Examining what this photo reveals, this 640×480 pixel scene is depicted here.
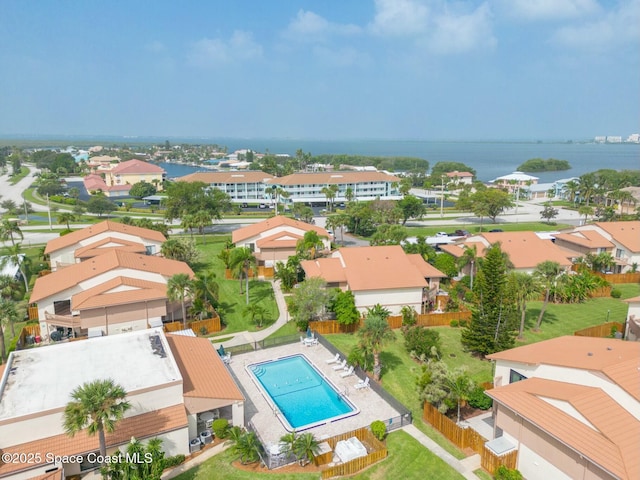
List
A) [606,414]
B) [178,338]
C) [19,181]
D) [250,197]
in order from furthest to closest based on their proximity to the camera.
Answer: [19,181], [250,197], [178,338], [606,414]

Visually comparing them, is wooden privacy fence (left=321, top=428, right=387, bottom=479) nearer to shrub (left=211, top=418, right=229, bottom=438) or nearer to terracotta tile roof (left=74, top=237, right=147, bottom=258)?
shrub (left=211, top=418, right=229, bottom=438)

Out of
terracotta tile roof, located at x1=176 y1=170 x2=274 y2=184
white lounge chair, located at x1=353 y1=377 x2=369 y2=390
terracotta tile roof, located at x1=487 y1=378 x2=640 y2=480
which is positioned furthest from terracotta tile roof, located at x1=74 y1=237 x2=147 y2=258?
terracotta tile roof, located at x1=176 y1=170 x2=274 y2=184

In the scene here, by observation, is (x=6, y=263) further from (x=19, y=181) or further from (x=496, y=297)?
(x=19, y=181)

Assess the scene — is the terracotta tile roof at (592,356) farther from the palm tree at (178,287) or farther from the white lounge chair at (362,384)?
the palm tree at (178,287)

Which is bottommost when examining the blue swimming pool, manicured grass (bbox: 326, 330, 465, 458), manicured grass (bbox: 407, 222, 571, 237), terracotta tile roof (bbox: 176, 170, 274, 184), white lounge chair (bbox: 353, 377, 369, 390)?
the blue swimming pool

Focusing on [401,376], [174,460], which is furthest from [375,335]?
[174,460]

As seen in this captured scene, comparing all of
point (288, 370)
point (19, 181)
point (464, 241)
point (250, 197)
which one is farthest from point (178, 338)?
point (19, 181)

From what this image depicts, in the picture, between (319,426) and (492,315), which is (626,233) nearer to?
(492,315)
